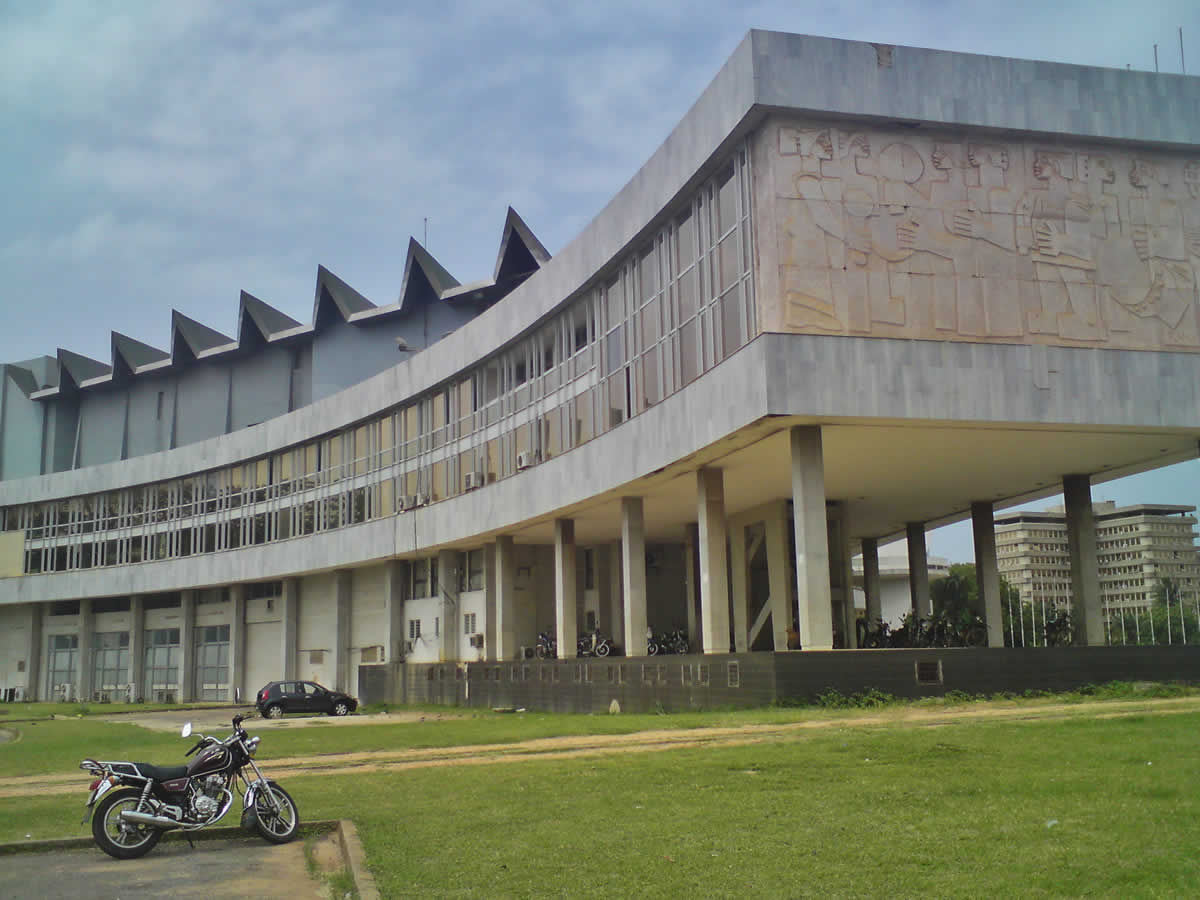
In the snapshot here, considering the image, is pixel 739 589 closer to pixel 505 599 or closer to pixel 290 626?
pixel 505 599

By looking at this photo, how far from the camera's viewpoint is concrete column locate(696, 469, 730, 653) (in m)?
27.9

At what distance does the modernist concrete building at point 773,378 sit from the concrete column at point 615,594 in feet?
0.49

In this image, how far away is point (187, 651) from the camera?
214 feet

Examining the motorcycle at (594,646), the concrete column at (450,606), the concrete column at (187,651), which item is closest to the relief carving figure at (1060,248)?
the motorcycle at (594,646)

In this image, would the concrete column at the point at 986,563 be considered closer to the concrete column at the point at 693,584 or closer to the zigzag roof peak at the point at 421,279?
the concrete column at the point at 693,584

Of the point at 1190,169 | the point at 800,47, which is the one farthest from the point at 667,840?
the point at 1190,169

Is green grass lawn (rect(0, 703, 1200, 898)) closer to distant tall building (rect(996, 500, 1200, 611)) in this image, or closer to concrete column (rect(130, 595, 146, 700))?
concrete column (rect(130, 595, 146, 700))

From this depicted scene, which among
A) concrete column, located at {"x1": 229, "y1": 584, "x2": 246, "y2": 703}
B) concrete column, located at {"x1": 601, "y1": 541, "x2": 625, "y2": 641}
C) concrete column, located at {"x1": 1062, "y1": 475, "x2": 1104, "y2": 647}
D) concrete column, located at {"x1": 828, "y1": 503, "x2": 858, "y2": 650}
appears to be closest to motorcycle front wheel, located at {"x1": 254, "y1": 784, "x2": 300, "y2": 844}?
concrete column, located at {"x1": 1062, "y1": 475, "x2": 1104, "y2": 647}

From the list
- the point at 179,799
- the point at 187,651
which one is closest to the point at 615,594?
the point at 187,651

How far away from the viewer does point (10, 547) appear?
240 feet

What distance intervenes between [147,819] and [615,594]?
34.4m

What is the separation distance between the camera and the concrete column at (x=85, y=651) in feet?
233

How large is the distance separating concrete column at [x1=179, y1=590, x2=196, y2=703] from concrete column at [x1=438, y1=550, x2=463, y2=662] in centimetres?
2425

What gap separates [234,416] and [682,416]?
4673 centimetres
